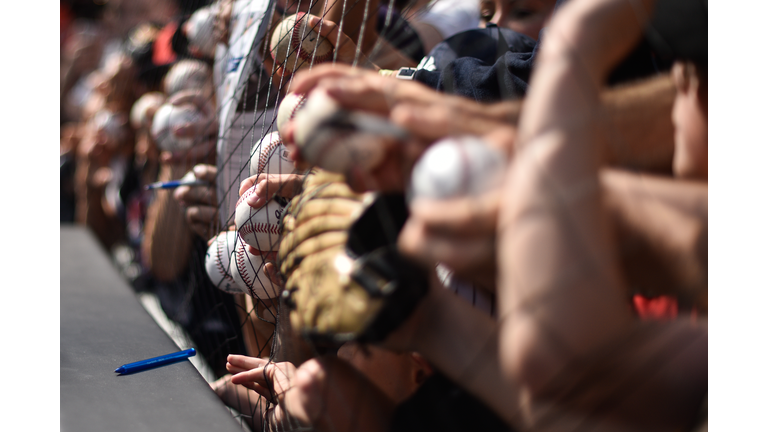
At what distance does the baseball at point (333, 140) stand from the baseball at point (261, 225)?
34 cm

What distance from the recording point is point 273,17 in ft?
3.41

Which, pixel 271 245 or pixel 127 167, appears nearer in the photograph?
pixel 271 245

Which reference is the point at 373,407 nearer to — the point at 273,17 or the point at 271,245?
the point at 271,245

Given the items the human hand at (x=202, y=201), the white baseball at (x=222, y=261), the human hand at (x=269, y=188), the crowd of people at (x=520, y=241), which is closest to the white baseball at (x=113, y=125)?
the human hand at (x=202, y=201)

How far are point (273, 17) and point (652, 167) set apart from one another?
819 millimetres

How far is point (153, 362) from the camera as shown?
834 millimetres

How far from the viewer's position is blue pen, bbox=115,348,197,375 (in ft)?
2.62

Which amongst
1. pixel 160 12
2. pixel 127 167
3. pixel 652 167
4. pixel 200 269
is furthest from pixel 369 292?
pixel 160 12

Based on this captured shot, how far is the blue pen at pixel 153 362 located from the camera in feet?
2.62

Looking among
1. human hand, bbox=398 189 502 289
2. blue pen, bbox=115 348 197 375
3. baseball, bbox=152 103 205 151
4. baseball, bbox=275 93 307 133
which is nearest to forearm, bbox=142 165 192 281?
baseball, bbox=152 103 205 151

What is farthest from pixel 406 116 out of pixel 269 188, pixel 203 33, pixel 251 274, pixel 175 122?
pixel 203 33

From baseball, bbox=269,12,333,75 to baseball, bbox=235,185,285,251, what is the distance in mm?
196

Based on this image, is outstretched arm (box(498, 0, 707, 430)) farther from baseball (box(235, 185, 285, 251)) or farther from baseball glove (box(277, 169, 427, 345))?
baseball (box(235, 185, 285, 251))

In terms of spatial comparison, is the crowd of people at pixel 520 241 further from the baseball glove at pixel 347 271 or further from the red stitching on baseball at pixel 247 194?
the red stitching on baseball at pixel 247 194
